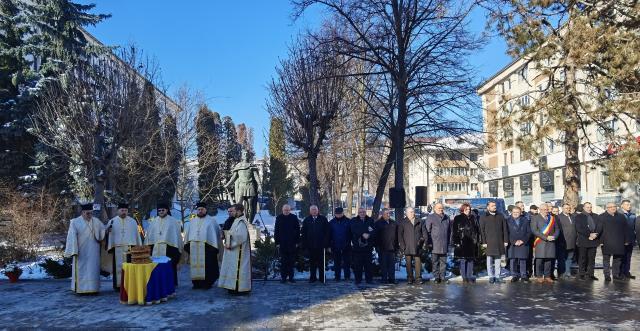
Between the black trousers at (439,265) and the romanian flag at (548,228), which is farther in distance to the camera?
the black trousers at (439,265)

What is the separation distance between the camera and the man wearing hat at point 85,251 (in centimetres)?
1016

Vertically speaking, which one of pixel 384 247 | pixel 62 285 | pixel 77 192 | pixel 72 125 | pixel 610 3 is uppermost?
pixel 610 3

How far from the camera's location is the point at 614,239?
1145 cm

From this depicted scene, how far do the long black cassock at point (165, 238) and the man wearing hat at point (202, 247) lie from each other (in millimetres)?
265

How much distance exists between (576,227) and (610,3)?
5.05m

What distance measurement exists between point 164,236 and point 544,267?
8.23 metres

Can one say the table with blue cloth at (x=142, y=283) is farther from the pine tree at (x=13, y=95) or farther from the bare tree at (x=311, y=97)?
the pine tree at (x=13, y=95)

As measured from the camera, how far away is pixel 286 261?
11.5 meters

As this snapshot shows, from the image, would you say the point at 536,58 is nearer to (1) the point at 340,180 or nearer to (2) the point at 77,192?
(2) the point at 77,192

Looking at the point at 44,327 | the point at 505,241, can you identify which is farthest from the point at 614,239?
the point at 44,327

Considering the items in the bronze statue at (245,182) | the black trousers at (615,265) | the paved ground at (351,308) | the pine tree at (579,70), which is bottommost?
the paved ground at (351,308)


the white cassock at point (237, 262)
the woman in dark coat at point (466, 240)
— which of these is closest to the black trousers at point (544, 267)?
the woman in dark coat at point (466, 240)

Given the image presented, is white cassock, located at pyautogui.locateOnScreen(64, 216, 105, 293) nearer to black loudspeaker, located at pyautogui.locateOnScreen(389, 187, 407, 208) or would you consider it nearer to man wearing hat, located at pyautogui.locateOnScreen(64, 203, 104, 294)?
man wearing hat, located at pyautogui.locateOnScreen(64, 203, 104, 294)

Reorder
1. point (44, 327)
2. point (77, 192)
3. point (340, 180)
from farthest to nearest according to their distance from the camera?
point (340, 180) < point (77, 192) < point (44, 327)
